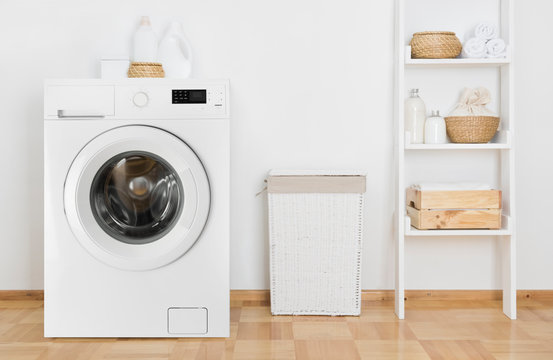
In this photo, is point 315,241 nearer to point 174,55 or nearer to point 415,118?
point 415,118

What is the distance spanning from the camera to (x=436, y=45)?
2389mm

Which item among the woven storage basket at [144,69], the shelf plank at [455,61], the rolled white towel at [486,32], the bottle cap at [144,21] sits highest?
the bottle cap at [144,21]

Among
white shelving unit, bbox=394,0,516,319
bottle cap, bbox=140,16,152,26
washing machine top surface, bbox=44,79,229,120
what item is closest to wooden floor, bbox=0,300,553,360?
white shelving unit, bbox=394,0,516,319

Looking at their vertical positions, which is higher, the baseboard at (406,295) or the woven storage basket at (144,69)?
the woven storage basket at (144,69)

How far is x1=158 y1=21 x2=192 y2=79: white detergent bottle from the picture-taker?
245cm

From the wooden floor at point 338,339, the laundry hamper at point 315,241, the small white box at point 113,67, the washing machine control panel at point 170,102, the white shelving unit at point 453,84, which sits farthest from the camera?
the white shelving unit at point 453,84

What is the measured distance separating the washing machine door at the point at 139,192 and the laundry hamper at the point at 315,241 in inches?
16.1

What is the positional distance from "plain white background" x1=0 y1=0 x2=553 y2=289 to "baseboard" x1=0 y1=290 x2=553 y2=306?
14 centimetres

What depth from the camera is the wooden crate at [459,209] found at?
2.34 meters

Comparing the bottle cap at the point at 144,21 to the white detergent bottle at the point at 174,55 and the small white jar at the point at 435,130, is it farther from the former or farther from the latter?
the small white jar at the point at 435,130

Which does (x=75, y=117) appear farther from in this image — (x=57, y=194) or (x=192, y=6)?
(x=192, y=6)

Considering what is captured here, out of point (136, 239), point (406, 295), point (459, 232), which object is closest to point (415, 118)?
point (459, 232)

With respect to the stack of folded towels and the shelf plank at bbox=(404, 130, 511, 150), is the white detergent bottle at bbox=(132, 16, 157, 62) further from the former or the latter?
the stack of folded towels

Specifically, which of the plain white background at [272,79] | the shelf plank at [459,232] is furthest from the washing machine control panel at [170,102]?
the shelf plank at [459,232]
